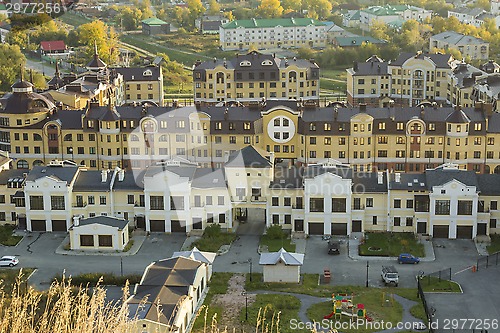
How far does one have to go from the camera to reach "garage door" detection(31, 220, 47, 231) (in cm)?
4834

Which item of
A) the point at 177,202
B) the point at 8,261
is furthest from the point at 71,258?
the point at 177,202

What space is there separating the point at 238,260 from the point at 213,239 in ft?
10.0

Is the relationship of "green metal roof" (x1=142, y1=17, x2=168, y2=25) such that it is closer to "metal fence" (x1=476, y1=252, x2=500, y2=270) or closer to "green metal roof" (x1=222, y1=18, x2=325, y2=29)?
"green metal roof" (x1=222, y1=18, x2=325, y2=29)

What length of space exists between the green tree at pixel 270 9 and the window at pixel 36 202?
94.6 m

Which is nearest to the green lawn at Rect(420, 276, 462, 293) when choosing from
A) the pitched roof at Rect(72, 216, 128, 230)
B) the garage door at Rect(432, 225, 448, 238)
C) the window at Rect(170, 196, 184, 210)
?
the garage door at Rect(432, 225, 448, 238)

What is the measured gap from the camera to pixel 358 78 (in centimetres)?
7794

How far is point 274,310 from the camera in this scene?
36.2 m

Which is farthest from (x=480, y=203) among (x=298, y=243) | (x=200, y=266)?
(x=200, y=266)

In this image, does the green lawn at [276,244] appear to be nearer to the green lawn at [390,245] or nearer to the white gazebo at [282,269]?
the green lawn at [390,245]

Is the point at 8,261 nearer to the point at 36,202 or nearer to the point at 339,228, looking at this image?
the point at 36,202

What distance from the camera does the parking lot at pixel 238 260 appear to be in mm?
41812

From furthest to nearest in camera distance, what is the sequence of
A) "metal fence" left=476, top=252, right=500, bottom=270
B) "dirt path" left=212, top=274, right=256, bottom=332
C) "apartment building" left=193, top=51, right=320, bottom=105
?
1. "apartment building" left=193, top=51, right=320, bottom=105
2. "metal fence" left=476, top=252, right=500, bottom=270
3. "dirt path" left=212, top=274, right=256, bottom=332

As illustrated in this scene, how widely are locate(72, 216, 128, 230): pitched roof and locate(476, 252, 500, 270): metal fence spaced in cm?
1928

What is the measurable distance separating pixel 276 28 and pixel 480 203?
7344cm
